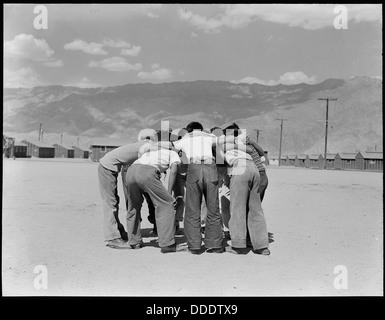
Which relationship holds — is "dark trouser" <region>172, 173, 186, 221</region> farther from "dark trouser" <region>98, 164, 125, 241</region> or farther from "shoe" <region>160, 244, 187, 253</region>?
"shoe" <region>160, 244, 187, 253</region>

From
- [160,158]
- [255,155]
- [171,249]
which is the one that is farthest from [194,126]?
[171,249]

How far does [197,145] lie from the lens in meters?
6.60

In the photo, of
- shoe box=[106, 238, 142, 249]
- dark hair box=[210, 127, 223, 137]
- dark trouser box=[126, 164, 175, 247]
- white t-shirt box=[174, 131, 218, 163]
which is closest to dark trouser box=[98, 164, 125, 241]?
shoe box=[106, 238, 142, 249]

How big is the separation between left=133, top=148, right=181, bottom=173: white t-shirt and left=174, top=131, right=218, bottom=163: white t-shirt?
0.59 ft

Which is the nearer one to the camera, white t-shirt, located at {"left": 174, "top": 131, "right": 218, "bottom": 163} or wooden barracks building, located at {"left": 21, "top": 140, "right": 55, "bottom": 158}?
white t-shirt, located at {"left": 174, "top": 131, "right": 218, "bottom": 163}

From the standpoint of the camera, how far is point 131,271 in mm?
5434

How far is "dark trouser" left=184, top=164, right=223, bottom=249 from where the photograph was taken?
652 centimetres

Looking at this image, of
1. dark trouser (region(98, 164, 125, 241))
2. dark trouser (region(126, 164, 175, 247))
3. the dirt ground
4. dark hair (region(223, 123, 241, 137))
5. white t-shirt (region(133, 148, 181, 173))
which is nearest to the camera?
the dirt ground

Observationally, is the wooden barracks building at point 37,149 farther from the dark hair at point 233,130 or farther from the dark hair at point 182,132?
the dark hair at point 233,130

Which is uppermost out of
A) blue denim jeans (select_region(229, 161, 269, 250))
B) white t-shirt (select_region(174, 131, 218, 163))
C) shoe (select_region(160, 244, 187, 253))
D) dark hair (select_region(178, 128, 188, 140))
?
dark hair (select_region(178, 128, 188, 140))

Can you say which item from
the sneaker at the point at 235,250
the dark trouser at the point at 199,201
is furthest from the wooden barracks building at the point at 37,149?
the sneaker at the point at 235,250

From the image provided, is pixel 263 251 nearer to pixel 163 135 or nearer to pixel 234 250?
pixel 234 250

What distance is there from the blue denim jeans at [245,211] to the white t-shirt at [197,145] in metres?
0.56

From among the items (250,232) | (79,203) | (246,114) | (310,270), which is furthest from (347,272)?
(246,114)
